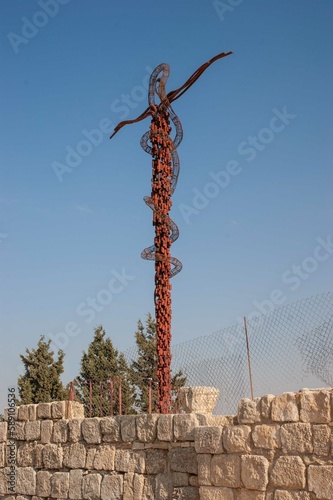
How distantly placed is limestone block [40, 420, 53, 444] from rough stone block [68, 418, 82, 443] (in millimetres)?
524

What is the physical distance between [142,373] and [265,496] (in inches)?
679

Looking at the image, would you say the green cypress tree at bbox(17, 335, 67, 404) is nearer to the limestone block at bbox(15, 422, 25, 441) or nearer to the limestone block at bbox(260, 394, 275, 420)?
the limestone block at bbox(15, 422, 25, 441)

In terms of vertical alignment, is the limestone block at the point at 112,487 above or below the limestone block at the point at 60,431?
below

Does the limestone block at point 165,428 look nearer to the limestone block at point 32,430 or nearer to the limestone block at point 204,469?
the limestone block at point 204,469

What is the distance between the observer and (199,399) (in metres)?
7.82

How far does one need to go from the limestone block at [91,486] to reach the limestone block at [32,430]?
1.45m

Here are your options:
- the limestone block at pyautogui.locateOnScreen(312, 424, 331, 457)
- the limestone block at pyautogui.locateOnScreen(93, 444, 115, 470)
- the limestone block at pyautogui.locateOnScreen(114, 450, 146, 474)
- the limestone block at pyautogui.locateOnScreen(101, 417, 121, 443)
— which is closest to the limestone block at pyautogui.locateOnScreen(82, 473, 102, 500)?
the limestone block at pyautogui.locateOnScreen(93, 444, 115, 470)

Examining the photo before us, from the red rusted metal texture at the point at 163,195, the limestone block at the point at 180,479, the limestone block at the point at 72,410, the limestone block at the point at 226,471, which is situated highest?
the red rusted metal texture at the point at 163,195

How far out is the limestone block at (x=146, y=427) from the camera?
8.00m

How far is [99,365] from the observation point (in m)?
24.1

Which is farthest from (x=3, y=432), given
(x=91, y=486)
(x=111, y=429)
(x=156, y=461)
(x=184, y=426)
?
(x=184, y=426)

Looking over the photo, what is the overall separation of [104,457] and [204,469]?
206 centimetres

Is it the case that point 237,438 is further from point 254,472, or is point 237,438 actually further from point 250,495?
point 250,495

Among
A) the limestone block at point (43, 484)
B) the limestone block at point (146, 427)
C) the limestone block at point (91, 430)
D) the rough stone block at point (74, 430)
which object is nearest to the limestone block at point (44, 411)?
the rough stone block at point (74, 430)
